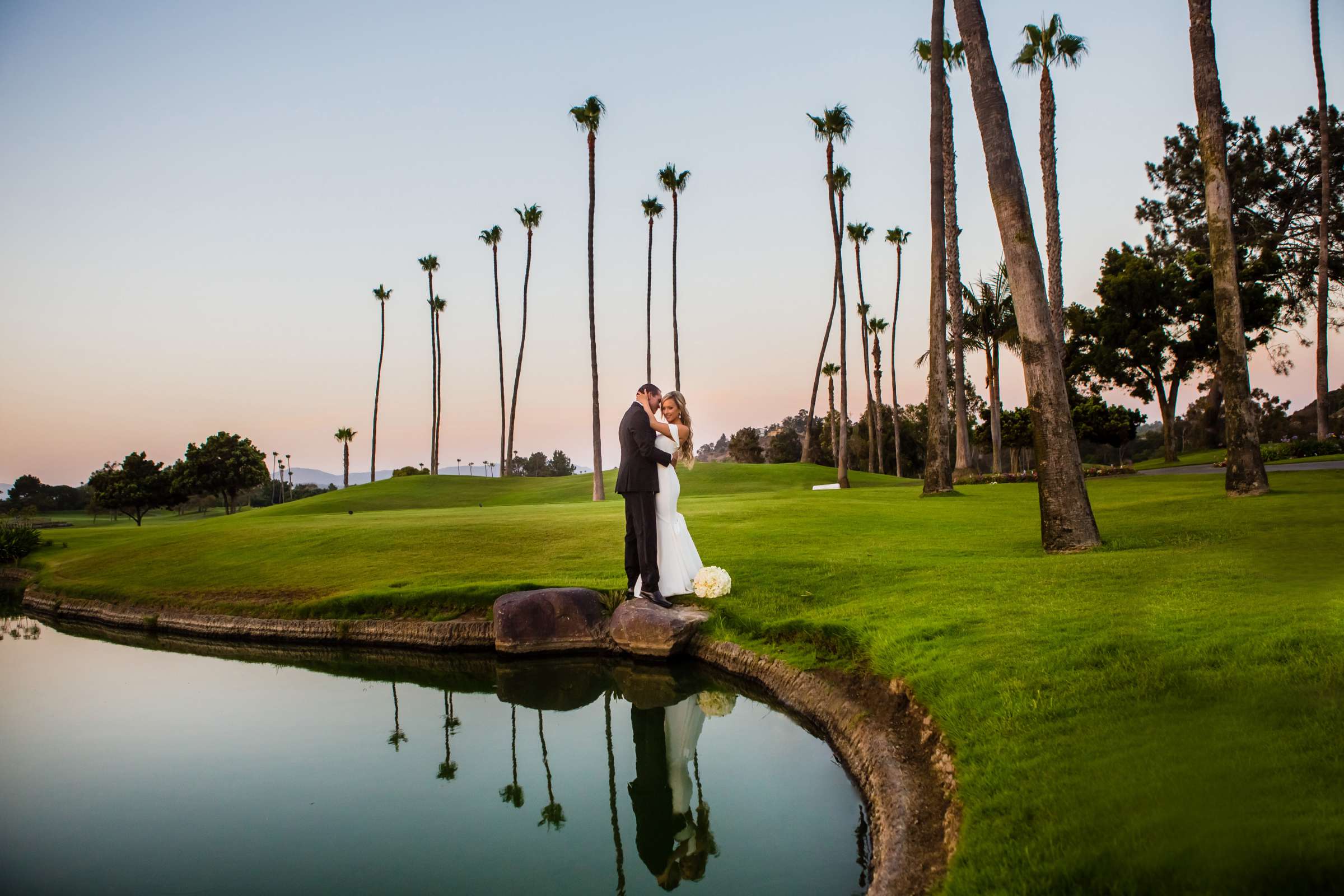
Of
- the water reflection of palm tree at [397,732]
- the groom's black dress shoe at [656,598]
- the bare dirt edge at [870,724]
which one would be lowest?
the water reflection of palm tree at [397,732]

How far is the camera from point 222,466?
7781 centimetres

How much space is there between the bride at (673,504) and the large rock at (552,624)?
804 millimetres

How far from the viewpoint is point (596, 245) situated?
143ft

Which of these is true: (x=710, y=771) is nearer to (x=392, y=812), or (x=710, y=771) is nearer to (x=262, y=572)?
(x=392, y=812)

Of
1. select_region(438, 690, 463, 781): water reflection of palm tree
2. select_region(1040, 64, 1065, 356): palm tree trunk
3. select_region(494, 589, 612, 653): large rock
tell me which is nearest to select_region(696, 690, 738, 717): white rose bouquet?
select_region(494, 589, 612, 653): large rock

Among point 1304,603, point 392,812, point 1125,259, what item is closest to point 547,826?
point 392,812

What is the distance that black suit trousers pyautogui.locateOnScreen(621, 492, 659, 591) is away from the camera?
10.7 meters

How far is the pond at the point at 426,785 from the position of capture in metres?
5.35

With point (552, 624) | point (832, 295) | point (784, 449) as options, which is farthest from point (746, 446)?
point (552, 624)

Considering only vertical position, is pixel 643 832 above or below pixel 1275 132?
below

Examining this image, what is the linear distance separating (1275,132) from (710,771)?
54913mm

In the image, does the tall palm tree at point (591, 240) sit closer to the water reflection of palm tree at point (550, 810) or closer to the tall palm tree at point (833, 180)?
the tall palm tree at point (833, 180)

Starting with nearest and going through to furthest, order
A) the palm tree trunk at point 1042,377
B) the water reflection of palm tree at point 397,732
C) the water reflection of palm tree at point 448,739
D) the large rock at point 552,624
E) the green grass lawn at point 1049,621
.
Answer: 1. the green grass lawn at point 1049,621
2. the water reflection of palm tree at point 448,739
3. the water reflection of palm tree at point 397,732
4. the large rock at point 552,624
5. the palm tree trunk at point 1042,377

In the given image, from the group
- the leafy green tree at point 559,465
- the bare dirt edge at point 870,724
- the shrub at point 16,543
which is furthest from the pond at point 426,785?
the leafy green tree at point 559,465
